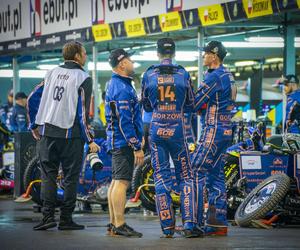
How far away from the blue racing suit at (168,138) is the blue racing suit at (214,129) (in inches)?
7.3

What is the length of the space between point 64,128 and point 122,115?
981mm

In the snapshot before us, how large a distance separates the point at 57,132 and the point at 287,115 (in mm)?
3819

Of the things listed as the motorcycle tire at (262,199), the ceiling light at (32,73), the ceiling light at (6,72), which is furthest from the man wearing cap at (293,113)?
the ceiling light at (6,72)

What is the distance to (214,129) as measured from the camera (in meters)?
10.5

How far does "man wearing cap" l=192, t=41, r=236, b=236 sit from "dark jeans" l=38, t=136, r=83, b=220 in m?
1.47

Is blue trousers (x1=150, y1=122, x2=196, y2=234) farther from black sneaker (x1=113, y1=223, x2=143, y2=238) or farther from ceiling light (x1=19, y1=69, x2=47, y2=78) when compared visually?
ceiling light (x1=19, y1=69, x2=47, y2=78)

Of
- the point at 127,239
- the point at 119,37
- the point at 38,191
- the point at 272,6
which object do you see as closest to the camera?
the point at 127,239

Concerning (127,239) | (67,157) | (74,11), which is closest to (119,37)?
(74,11)

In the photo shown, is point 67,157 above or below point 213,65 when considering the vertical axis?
below

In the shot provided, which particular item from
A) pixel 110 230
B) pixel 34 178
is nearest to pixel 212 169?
pixel 110 230

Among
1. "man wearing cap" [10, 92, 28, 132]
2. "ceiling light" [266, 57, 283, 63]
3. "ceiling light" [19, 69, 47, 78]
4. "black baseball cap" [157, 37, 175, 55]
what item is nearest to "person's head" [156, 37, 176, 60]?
"black baseball cap" [157, 37, 175, 55]

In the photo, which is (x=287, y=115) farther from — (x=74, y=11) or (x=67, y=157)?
(x=74, y=11)

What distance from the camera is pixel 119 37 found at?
58.1 feet

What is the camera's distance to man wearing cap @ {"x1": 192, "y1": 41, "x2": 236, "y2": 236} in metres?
10.4
